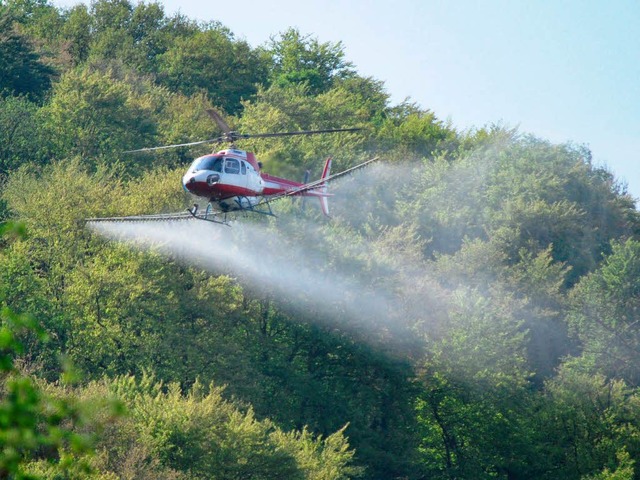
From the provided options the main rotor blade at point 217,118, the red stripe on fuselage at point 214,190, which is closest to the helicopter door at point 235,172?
the red stripe on fuselage at point 214,190

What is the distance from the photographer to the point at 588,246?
9262 cm

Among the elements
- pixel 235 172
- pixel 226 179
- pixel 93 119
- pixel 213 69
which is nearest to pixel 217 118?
pixel 226 179

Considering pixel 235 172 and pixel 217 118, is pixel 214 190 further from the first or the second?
pixel 217 118

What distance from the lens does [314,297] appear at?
61.3m

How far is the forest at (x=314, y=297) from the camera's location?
49.7 meters

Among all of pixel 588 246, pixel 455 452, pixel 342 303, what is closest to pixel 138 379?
pixel 342 303

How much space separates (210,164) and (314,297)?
2868 cm

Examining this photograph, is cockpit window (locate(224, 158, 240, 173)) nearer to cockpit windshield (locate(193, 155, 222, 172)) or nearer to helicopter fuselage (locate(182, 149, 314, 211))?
helicopter fuselage (locate(182, 149, 314, 211))

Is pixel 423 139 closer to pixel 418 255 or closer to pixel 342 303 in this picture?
pixel 418 255

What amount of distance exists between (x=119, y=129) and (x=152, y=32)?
36517mm

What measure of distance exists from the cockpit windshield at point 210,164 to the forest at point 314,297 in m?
6.03

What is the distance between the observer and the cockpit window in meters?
33.4

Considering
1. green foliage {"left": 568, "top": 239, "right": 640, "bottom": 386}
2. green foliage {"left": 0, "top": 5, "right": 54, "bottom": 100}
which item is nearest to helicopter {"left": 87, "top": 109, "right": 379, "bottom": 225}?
green foliage {"left": 568, "top": 239, "right": 640, "bottom": 386}

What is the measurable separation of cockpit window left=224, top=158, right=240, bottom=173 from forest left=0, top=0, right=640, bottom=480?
5498 mm
